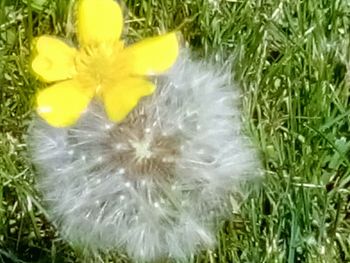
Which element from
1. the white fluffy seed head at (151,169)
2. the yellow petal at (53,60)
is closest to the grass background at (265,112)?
the white fluffy seed head at (151,169)

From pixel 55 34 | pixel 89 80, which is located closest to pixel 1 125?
pixel 55 34

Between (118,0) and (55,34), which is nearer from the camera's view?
(118,0)

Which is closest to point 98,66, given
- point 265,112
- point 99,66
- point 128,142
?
point 99,66

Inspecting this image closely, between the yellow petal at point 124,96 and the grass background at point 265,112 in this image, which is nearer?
the yellow petal at point 124,96

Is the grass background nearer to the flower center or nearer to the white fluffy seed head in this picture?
the white fluffy seed head

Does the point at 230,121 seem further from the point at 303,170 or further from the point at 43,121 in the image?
the point at 43,121

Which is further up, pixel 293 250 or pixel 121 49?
pixel 121 49

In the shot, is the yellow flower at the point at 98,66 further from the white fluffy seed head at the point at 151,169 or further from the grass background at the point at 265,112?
the grass background at the point at 265,112

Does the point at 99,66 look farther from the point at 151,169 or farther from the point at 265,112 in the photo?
the point at 265,112
